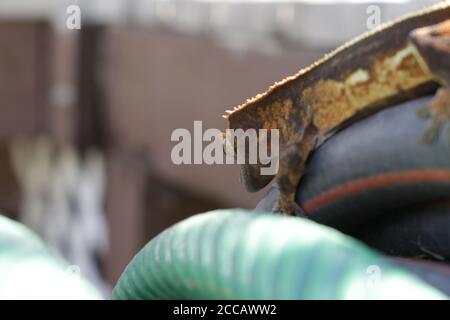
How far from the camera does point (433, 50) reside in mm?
1063

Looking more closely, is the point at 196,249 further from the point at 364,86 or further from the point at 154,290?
the point at 364,86

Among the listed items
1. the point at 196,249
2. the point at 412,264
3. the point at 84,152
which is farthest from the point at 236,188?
the point at 196,249

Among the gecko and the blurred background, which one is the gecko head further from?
the blurred background

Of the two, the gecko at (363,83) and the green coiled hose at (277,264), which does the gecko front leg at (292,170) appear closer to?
the gecko at (363,83)

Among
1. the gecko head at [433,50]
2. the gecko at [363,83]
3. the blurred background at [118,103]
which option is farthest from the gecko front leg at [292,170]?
the blurred background at [118,103]

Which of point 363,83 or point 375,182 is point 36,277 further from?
point 363,83

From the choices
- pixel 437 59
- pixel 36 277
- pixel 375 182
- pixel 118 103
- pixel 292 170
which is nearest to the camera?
pixel 36 277

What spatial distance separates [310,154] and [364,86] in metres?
0.10

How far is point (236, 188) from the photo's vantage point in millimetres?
3670

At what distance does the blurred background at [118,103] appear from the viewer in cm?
370

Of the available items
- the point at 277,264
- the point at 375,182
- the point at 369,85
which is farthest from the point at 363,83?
the point at 277,264

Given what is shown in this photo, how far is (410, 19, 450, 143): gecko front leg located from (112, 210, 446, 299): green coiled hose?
37cm

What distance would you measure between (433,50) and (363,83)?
3.8 inches
